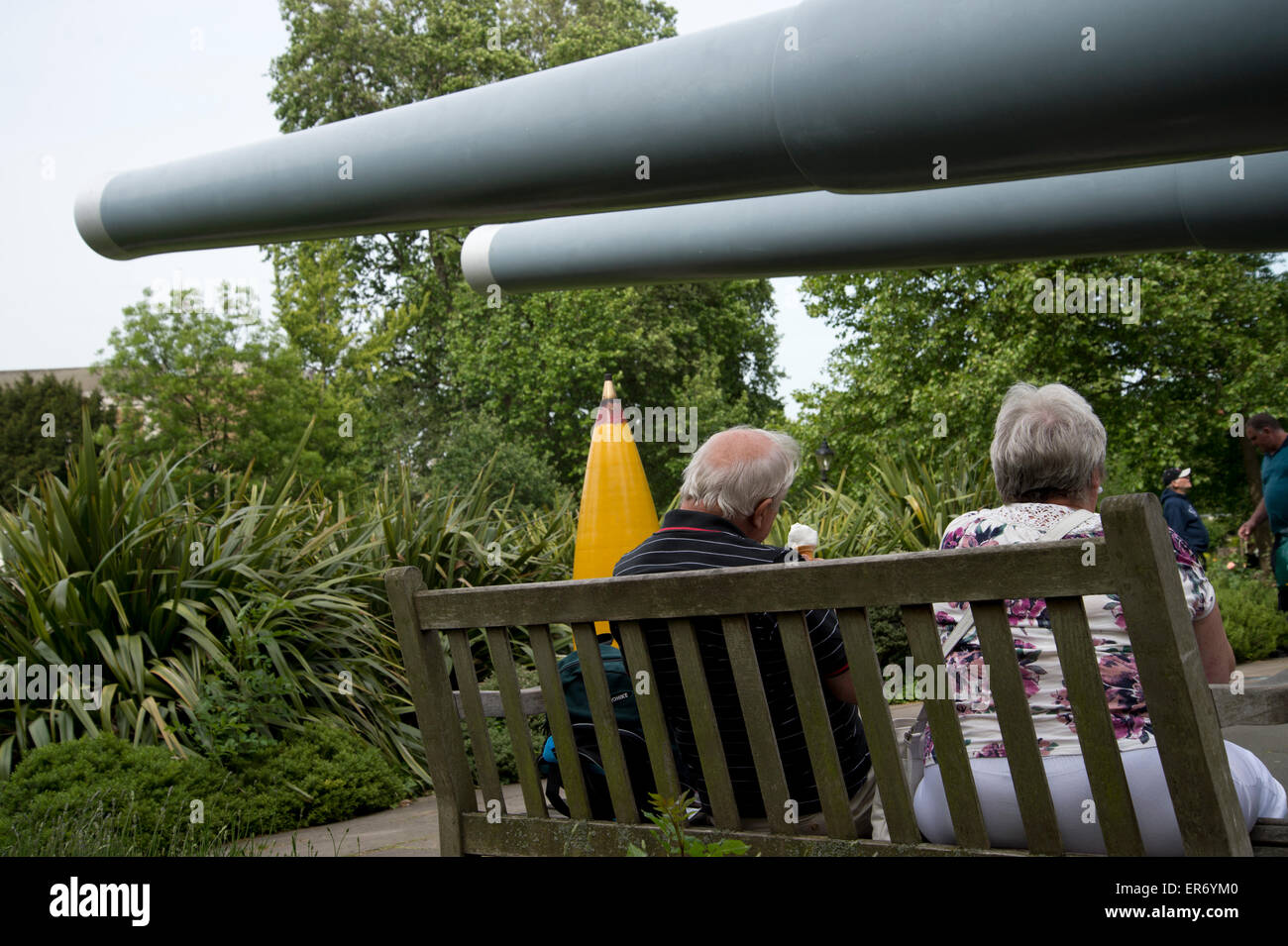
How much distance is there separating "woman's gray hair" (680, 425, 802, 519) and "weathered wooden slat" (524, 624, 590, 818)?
63 centimetres

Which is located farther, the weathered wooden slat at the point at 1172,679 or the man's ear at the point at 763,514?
the man's ear at the point at 763,514

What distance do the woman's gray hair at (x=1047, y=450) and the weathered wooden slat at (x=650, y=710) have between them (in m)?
0.80

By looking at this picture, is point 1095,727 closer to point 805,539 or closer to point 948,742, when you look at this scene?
point 948,742

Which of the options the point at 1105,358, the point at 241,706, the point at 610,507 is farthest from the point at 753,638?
the point at 1105,358

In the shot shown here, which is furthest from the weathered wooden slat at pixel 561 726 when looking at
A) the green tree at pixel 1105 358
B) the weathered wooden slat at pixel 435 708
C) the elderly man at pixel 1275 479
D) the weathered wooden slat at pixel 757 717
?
the green tree at pixel 1105 358

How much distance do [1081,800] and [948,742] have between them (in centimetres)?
34

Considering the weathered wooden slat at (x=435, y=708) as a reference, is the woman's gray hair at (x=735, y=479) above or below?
above

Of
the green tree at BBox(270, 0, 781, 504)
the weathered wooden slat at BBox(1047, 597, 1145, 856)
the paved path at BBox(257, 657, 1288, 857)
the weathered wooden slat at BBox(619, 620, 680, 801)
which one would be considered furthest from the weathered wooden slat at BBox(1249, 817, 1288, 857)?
the green tree at BBox(270, 0, 781, 504)

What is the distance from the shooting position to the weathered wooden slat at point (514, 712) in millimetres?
2225

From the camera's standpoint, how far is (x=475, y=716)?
2316mm

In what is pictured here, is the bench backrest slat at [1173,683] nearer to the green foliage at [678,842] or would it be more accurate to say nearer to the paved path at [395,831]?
the green foliage at [678,842]

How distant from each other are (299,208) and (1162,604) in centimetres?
161
